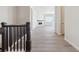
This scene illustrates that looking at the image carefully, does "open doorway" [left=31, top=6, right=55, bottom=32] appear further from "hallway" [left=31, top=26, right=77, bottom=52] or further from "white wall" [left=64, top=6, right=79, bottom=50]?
"white wall" [left=64, top=6, right=79, bottom=50]

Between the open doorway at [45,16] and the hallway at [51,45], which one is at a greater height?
the open doorway at [45,16]

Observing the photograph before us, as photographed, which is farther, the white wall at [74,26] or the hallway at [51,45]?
the hallway at [51,45]

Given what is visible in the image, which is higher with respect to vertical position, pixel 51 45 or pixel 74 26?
pixel 74 26

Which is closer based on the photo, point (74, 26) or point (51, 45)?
point (74, 26)

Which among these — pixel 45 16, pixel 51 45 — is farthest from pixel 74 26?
pixel 45 16

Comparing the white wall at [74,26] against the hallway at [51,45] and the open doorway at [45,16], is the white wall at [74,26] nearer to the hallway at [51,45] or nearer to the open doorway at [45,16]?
the hallway at [51,45]

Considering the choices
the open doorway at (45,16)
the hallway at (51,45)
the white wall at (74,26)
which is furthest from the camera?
the open doorway at (45,16)

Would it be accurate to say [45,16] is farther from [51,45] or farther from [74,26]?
[74,26]

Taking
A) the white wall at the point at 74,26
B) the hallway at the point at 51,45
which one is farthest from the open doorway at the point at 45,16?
the white wall at the point at 74,26

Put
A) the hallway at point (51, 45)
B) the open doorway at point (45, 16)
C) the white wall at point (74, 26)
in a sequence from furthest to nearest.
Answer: the open doorway at point (45, 16) < the hallway at point (51, 45) < the white wall at point (74, 26)
